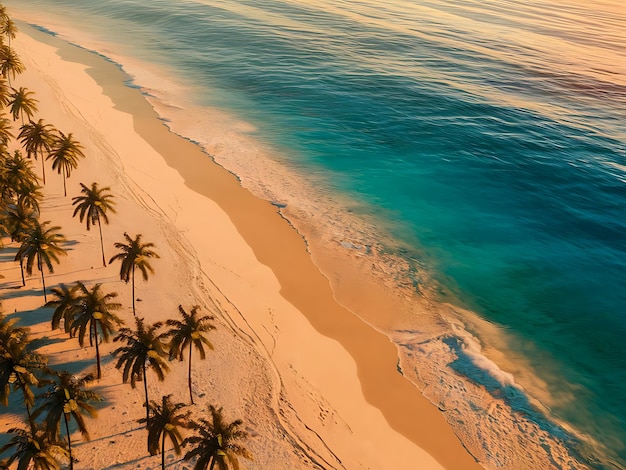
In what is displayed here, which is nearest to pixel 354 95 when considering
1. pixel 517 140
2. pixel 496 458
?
pixel 517 140

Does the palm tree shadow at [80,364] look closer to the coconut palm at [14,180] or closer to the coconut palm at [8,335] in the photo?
the coconut palm at [8,335]

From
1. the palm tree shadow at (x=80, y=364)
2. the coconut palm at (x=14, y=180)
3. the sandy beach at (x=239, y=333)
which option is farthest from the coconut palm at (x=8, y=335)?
the coconut palm at (x=14, y=180)

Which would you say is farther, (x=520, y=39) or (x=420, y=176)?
(x=520, y=39)

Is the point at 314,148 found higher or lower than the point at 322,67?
lower

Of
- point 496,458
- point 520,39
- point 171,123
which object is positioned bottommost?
point 496,458

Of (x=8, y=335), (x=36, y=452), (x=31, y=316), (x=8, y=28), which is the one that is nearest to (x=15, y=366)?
(x=8, y=335)

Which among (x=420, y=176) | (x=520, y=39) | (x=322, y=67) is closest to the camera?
(x=420, y=176)

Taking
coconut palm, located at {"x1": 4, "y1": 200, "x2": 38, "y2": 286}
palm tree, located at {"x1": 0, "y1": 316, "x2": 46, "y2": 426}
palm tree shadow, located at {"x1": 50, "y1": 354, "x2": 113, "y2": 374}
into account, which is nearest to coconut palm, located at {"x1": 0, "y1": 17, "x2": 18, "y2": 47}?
coconut palm, located at {"x1": 4, "y1": 200, "x2": 38, "y2": 286}

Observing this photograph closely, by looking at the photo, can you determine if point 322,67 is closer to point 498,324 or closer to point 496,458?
point 498,324
